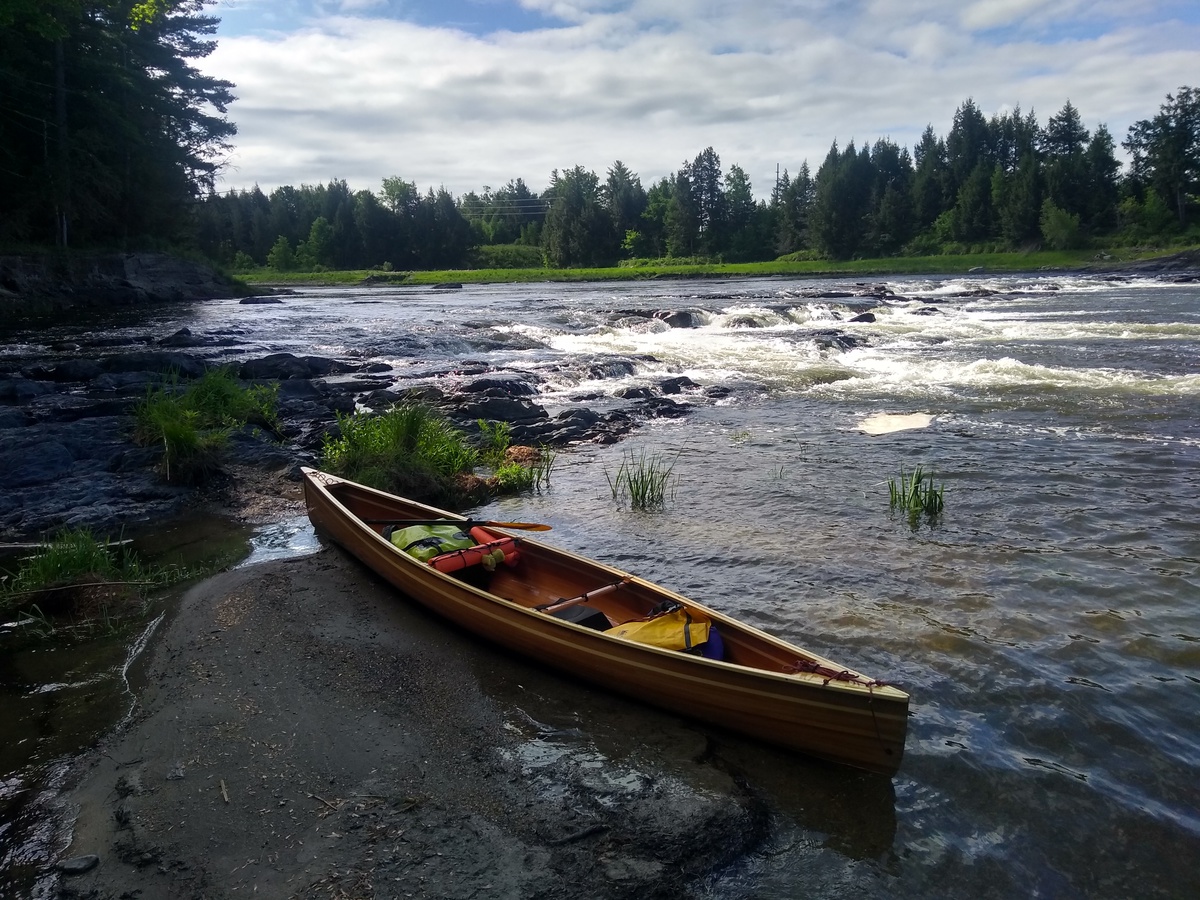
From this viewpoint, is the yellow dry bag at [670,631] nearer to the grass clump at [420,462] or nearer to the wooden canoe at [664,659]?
the wooden canoe at [664,659]

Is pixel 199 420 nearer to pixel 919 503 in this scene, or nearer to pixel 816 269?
pixel 919 503

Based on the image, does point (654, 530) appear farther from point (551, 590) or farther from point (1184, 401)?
point (1184, 401)

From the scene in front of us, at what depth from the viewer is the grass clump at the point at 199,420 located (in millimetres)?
10117

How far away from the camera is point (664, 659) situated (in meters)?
4.85

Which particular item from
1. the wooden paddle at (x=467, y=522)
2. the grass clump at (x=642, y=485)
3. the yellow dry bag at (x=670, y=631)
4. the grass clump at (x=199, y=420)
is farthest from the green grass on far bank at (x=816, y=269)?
the yellow dry bag at (x=670, y=631)

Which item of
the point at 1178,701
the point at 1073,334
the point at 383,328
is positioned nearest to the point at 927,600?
the point at 1178,701

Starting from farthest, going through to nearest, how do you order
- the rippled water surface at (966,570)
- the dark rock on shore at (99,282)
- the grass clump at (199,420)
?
the dark rock on shore at (99,282) < the grass clump at (199,420) < the rippled water surface at (966,570)

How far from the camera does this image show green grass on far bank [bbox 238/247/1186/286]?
6750cm

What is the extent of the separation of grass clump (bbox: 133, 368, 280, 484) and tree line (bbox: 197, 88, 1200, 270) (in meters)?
69.6

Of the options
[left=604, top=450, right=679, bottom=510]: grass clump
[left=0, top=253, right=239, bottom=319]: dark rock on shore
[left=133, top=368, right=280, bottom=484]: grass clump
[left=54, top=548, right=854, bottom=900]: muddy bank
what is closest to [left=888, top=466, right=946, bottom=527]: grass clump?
[left=604, top=450, right=679, bottom=510]: grass clump

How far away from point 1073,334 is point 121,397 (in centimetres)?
2550

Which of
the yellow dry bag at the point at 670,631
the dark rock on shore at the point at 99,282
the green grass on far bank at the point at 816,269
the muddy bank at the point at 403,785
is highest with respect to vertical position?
the green grass on far bank at the point at 816,269

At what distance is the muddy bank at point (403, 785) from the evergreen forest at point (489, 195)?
2126 centimetres

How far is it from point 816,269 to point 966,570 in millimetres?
75665
